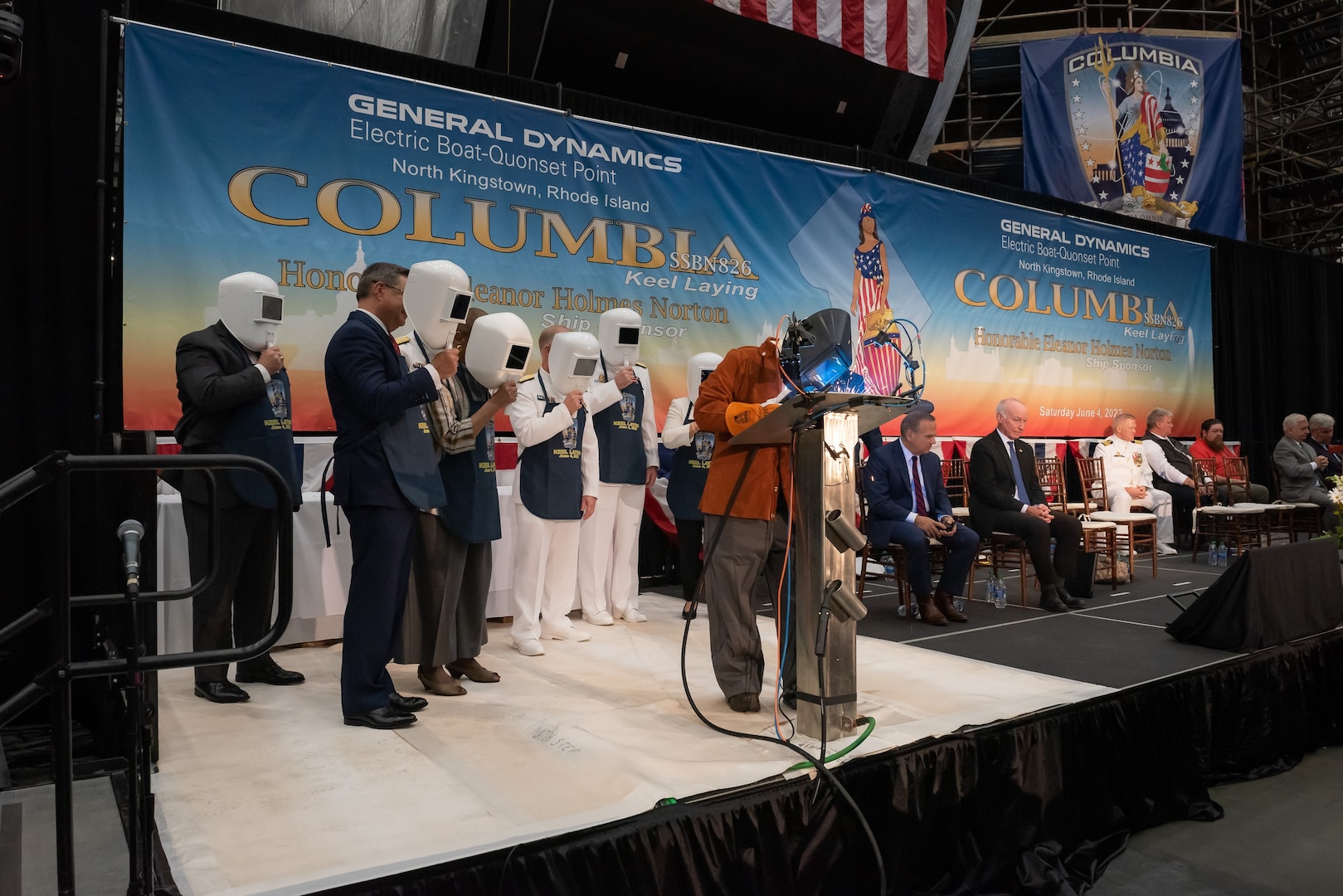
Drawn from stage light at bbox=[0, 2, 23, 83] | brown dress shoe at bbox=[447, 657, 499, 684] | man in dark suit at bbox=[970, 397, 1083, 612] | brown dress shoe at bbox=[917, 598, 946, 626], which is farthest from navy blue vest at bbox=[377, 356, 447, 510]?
man in dark suit at bbox=[970, 397, 1083, 612]

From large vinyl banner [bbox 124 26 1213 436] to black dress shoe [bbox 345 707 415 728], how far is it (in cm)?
209

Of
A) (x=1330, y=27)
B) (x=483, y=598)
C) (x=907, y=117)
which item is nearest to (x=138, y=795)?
(x=483, y=598)

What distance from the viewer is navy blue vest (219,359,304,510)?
3.23 metres

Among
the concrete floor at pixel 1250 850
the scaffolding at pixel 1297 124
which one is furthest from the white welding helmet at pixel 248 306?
the scaffolding at pixel 1297 124

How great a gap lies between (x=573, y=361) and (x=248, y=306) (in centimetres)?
134

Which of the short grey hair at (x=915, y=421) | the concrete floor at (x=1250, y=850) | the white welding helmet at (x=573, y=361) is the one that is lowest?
the concrete floor at (x=1250, y=850)

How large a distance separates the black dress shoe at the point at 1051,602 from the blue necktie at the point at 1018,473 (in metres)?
0.57

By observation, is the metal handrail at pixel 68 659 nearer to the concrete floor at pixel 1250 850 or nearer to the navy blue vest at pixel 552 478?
the navy blue vest at pixel 552 478

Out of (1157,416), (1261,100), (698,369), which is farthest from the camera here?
(1261,100)

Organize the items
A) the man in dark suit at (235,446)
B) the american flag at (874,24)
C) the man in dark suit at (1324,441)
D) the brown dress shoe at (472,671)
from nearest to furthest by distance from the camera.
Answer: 1. the man in dark suit at (235,446)
2. the brown dress shoe at (472,671)
3. the american flag at (874,24)
4. the man in dark suit at (1324,441)

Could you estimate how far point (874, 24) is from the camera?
721 centimetres

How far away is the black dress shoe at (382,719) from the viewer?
2938 mm

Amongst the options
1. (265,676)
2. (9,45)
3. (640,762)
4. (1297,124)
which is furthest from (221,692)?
(1297,124)

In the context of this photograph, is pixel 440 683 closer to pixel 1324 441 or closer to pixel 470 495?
pixel 470 495
